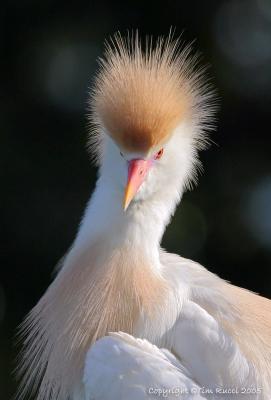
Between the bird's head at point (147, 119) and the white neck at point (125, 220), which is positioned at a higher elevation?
the bird's head at point (147, 119)

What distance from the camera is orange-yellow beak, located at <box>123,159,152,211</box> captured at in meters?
1.22

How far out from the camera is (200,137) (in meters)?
1.39

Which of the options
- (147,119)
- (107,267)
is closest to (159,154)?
(147,119)

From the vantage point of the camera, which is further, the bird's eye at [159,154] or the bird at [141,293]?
the bird's eye at [159,154]

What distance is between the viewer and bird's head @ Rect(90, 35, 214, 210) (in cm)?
127

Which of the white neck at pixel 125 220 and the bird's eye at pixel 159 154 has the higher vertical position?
the bird's eye at pixel 159 154

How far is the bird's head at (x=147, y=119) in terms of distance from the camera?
1268 millimetres

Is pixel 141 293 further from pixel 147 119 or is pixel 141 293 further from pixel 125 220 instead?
pixel 147 119

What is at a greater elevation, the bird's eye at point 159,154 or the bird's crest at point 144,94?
the bird's crest at point 144,94

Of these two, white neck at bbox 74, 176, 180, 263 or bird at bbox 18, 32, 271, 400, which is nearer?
bird at bbox 18, 32, 271, 400

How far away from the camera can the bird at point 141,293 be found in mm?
1190

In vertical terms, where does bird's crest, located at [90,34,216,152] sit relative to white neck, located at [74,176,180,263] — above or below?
above

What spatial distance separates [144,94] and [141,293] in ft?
0.96

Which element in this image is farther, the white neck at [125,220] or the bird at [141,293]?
the white neck at [125,220]
